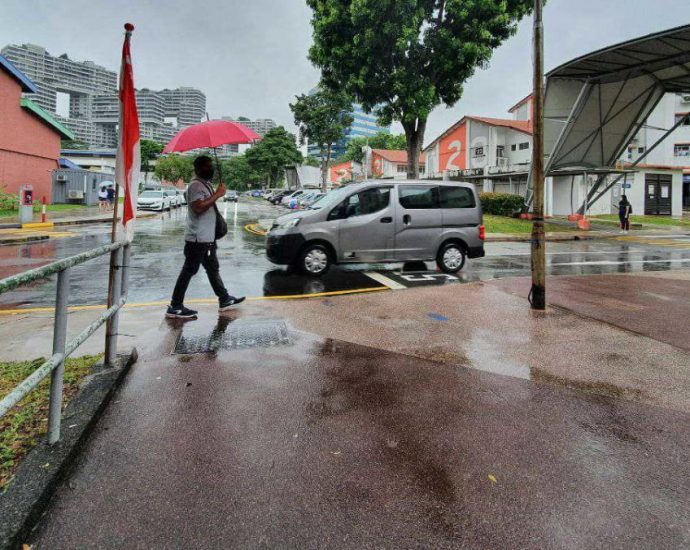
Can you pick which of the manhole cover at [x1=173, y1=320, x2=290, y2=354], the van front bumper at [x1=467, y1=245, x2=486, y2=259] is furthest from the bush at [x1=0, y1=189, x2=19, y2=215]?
the manhole cover at [x1=173, y1=320, x2=290, y2=354]

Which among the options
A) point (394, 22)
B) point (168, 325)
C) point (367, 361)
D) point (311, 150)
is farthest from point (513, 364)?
point (311, 150)

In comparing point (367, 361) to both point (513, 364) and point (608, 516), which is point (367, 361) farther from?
point (608, 516)

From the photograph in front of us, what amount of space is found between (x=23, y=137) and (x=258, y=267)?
24.9 m

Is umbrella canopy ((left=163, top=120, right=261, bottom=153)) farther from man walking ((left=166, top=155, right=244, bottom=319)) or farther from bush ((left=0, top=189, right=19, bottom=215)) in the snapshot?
bush ((left=0, top=189, right=19, bottom=215))

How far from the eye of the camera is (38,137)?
1142 inches

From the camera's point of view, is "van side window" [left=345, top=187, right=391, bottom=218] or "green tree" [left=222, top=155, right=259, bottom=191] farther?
"green tree" [left=222, top=155, right=259, bottom=191]

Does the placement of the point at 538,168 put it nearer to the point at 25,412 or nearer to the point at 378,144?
the point at 25,412

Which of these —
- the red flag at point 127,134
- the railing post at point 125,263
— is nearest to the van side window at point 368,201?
the railing post at point 125,263

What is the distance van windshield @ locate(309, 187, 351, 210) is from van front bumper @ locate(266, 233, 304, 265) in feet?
2.81

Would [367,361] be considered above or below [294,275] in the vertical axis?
below

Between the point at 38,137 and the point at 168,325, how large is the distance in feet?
98.2

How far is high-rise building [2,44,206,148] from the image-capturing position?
13400cm

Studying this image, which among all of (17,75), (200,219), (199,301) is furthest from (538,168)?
(17,75)

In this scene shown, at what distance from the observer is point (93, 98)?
15138 centimetres
